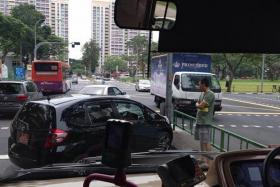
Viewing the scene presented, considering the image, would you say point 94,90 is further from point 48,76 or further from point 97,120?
point 48,76

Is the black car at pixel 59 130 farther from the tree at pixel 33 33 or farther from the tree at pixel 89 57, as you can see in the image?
the tree at pixel 89 57

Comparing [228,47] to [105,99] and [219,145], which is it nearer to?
Result: [105,99]

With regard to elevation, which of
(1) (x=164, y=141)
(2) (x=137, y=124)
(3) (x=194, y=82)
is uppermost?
(3) (x=194, y=82)

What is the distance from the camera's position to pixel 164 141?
9.88 metres

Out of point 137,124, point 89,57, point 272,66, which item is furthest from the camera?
point 89,57

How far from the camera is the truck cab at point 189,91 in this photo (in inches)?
843

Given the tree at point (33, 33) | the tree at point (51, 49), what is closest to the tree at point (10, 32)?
the tree at point (33, 33)

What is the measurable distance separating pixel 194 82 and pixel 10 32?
36573mm

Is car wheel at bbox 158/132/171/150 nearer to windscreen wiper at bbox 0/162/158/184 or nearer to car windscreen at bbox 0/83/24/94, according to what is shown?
windscreen wiper at bbox 0/162/158/184

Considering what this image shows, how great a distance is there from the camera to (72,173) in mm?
3420

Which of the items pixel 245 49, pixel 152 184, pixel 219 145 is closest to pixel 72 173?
pixel 152 184

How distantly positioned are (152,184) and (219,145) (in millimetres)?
7202

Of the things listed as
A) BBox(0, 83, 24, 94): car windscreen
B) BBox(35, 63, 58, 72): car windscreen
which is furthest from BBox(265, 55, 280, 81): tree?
BBox(35, 63, 58, 72): car windscreen

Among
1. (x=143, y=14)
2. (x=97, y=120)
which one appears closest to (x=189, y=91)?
(x=97, y=120)
